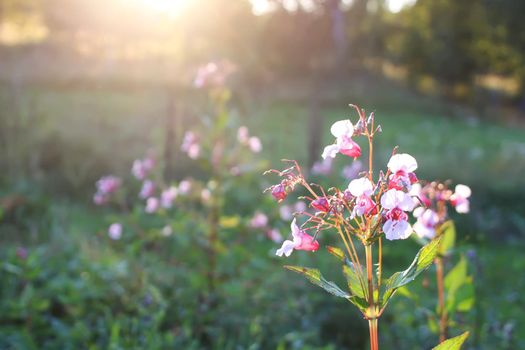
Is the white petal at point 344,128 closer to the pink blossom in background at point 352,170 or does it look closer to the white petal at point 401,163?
the white petal at point 401,163

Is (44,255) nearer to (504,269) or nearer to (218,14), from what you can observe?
(504,269)

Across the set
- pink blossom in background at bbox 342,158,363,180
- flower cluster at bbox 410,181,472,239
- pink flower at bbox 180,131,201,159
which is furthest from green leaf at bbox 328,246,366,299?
pink flower at bbox 180,131,201,159

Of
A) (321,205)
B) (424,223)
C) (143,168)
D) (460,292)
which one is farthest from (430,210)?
(143,168)

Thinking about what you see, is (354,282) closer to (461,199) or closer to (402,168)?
(402,168)

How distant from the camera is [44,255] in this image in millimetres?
5043

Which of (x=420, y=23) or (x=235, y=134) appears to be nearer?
(x=235, y=134)

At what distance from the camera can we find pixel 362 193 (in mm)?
1404

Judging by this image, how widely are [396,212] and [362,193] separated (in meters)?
0.09

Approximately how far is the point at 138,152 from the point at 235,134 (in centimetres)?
521

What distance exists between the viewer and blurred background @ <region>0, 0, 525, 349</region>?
391cm

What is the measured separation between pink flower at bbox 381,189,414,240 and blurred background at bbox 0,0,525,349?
1162 mm

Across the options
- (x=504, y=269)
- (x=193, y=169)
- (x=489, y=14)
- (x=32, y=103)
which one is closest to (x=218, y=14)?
(x=489, y=14)

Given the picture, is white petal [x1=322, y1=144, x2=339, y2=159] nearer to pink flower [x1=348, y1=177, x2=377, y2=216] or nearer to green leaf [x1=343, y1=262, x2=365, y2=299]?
pink flower [x1=348, y1=177, x2=377, y2=216]

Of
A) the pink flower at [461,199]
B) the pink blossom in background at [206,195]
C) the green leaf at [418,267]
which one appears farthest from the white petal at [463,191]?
the pink blossom in background at [206,195]
